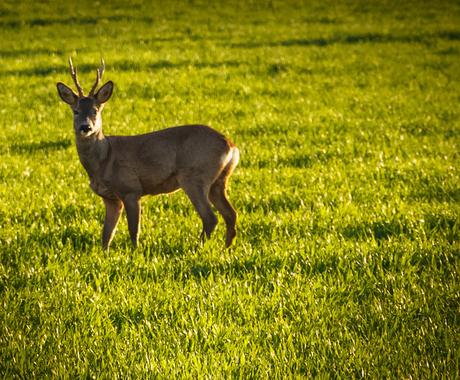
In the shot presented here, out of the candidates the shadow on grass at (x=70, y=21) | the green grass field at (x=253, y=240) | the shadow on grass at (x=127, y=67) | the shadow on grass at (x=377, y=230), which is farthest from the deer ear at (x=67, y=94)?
the shadow on grass at (x=70, y=21)

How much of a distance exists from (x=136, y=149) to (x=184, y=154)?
0.55 meters

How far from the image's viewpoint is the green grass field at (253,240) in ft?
15.8

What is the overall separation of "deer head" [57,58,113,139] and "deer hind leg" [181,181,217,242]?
45.1 inches

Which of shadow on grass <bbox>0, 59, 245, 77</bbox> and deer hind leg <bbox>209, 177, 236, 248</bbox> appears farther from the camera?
shadow on grass <bbox>0, 59, 245, 77</bbox>

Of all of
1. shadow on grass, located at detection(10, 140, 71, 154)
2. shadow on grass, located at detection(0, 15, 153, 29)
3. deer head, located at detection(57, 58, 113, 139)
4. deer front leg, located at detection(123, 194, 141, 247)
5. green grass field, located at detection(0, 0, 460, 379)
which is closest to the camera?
green grass field, located at detection(0, 0, 460, 379)

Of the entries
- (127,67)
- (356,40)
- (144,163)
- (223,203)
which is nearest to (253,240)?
(223,203)

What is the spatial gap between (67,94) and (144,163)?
1.09 m

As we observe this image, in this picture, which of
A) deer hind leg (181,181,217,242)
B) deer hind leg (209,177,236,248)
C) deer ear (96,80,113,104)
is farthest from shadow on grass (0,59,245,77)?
deer hind leg (181,181,217,242)

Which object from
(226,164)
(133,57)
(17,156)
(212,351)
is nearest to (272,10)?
(133,57)

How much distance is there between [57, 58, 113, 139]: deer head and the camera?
705 cm

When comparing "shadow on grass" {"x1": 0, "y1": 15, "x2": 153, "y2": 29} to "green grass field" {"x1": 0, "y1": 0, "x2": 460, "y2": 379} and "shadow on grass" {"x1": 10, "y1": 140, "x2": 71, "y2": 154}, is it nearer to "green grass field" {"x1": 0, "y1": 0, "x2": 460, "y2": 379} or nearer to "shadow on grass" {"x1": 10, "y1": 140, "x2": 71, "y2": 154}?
"green grass field" {"x1": 0, "y1": 0, "x2": 460, "y2": 379}

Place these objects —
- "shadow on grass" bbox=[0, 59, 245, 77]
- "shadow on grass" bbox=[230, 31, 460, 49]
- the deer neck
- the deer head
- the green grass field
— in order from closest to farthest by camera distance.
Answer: the green grass field, the deer head, the deer neck, "shadow on grass" bbox=[0, 59, 245, 77], "shadow on grass" bbox=[230, 31, 460, 49]

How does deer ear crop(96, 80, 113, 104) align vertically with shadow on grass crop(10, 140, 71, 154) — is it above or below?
above

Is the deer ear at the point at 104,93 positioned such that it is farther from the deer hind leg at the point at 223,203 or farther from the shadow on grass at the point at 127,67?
the shadow on grass at the point at 127,67
